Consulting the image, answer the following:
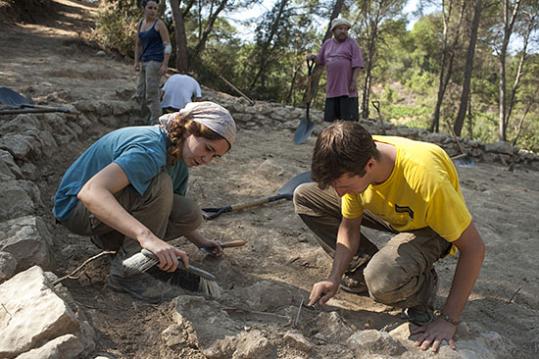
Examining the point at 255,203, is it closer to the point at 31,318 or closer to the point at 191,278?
the point at 191,278

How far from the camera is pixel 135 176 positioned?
1.77 m

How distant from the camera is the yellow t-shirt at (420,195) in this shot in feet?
5.42

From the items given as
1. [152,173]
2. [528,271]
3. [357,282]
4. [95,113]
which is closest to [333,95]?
[95,113]

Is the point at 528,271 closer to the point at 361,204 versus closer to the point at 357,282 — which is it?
the point at 357,282

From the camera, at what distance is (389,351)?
1.68 metres

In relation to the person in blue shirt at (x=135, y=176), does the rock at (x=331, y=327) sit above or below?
below

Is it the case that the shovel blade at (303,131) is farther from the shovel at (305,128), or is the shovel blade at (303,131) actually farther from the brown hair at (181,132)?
the brown hair at (181,132)

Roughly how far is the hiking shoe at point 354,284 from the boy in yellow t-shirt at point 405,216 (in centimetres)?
30

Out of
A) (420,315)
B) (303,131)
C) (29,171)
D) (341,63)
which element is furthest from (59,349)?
(303,131)

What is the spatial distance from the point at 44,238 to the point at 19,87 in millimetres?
4199

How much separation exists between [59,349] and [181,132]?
862 mm

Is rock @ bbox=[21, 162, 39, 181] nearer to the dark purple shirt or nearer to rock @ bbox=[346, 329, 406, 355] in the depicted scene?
rock @ bbox=[346, 329, 406, 355]

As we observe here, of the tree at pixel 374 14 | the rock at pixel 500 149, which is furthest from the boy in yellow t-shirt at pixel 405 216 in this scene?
the tree at pixel 374 14

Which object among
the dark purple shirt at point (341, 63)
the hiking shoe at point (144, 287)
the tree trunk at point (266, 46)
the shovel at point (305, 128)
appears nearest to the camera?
the hiking shoe at point (144, 287)
